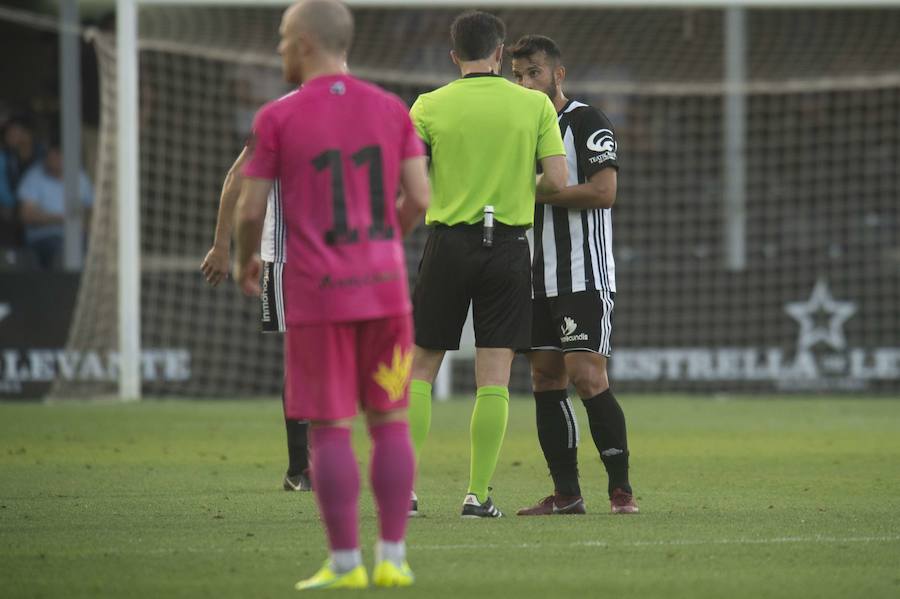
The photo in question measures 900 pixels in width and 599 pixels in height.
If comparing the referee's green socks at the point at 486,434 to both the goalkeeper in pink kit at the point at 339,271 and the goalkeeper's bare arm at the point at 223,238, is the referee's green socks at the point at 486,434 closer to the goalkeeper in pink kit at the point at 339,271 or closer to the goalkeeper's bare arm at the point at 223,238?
the goalkeeper's bare arm at the point at 223,238

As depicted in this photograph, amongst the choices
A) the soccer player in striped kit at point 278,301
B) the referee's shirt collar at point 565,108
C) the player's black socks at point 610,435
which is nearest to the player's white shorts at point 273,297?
the soccer player in striped kit at point 278,301

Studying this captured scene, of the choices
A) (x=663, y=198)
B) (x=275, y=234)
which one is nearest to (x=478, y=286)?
(x=275, y=234)

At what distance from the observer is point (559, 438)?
6.69 metres

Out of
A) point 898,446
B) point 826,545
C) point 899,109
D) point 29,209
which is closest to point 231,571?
point 826,545

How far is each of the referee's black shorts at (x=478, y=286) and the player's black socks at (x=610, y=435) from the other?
51 cm

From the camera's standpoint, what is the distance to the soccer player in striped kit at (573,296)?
21.5 feet

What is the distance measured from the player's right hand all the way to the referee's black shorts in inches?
30.4

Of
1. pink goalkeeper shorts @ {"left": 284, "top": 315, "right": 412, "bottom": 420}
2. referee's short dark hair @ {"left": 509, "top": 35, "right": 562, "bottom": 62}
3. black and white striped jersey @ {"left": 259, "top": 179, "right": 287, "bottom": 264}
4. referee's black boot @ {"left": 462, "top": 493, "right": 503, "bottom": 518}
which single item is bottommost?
referee's black boot @ {"left": 462, "top": 493, "right": 503, "bottom": 518}

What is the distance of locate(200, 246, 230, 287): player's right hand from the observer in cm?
626

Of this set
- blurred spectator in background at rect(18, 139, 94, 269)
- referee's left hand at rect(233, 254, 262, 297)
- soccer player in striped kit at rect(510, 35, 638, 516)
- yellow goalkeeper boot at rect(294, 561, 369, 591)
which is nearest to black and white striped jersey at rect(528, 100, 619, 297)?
soccer player in striped kit at rect(510, 35, 638, 516)

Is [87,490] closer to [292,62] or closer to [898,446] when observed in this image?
[292,62]

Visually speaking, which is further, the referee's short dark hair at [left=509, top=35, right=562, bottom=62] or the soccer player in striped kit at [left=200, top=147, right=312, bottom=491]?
the soccer player in striped kit at [left=200, top=147, right=312, bottom=491]

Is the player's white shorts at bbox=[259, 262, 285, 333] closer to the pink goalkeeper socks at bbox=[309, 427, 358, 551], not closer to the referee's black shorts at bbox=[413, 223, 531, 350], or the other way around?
the referee's black shorts at bbox=[413, 223, 531, 350]

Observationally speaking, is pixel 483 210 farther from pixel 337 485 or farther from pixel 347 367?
pixel 337 485
